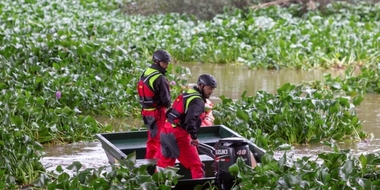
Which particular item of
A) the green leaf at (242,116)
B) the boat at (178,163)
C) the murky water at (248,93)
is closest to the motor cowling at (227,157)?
the boat at (178,163)

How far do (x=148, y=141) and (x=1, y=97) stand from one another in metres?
2.96

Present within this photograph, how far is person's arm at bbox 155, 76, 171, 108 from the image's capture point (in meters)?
9.39

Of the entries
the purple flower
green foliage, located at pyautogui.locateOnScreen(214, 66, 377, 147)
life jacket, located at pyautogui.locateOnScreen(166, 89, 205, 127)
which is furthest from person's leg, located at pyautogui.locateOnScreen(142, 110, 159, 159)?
the purple flower

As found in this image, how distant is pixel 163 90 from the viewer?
9414 mm

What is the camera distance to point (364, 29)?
2130 cm

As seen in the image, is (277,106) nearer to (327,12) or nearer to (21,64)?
(21,64)

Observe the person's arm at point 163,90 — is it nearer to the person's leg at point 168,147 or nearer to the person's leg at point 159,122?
the person's leg at point 159,122

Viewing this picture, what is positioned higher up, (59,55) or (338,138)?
(59,55)

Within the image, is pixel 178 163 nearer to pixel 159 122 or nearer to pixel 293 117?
pixel 159 122

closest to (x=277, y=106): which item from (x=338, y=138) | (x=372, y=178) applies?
(x=338, y=138)

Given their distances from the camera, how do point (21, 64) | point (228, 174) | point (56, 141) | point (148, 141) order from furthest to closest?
point (21, 64) → point (56, 141) → point (148, 141) → point (228, 174)

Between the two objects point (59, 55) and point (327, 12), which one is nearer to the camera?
point (59, 55)

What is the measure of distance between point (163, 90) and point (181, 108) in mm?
968

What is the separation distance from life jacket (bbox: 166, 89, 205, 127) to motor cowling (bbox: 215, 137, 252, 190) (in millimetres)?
530
